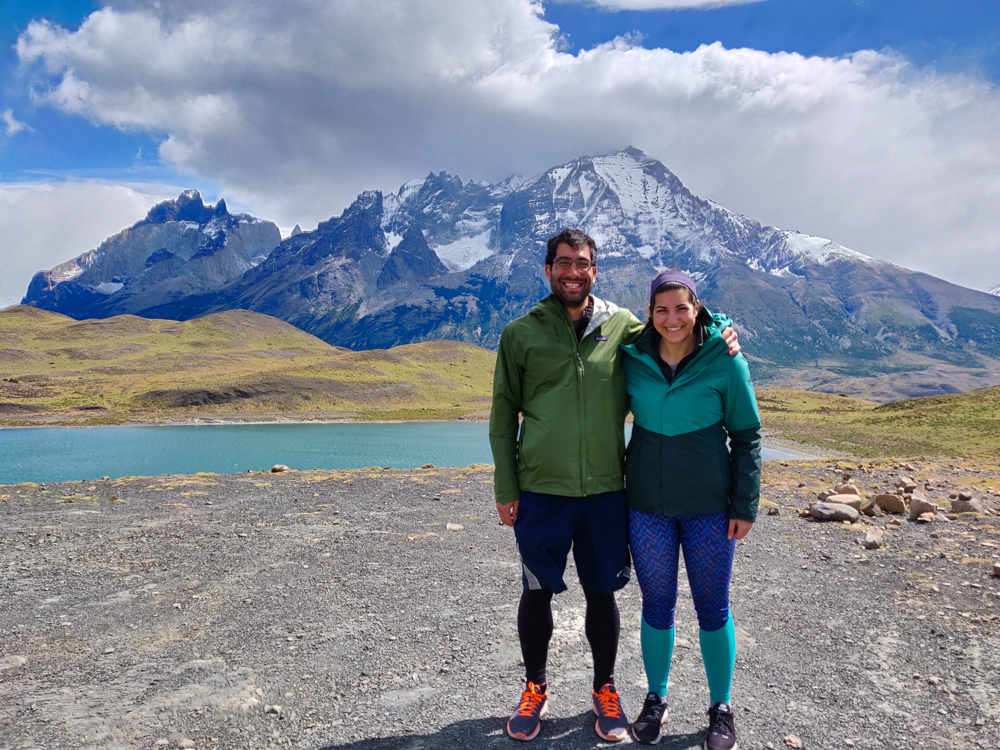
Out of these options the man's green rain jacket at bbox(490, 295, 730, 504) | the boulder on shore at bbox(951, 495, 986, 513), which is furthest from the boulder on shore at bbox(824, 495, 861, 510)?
the man's green rain jacket at bbox(490, 295, 730, 504)

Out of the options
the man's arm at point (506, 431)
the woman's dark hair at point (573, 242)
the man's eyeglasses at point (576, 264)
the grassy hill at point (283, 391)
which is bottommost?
the grassy hill at point (283, 391)

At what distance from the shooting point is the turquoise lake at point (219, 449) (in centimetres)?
3844

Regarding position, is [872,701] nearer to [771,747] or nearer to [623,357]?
[771,747]

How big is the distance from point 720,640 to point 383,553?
719 centimetres

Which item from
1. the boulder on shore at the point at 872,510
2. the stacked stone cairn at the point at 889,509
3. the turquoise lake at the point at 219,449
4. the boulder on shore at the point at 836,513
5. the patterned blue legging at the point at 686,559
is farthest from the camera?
the turquoise lake at the point at 219,449

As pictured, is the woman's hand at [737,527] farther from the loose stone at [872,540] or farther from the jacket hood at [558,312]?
the loose stone at [872,540]

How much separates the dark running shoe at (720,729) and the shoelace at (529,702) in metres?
1.39

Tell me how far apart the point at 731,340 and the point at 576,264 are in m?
1.40

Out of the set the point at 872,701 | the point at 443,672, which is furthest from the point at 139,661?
the point at 872,701

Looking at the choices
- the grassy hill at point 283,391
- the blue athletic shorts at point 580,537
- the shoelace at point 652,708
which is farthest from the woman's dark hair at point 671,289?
the grassy hill at point 283,391

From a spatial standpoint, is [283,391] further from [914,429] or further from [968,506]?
[968,506]

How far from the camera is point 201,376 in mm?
119812

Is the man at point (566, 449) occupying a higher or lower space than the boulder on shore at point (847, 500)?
higher

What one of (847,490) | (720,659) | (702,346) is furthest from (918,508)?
(702,346)
